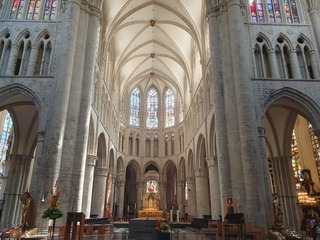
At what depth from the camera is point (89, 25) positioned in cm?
1970

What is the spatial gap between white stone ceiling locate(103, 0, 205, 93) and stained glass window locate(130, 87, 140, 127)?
168 centimetres

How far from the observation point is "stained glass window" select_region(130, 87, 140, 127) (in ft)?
135

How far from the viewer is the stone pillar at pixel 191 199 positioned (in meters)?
30.7

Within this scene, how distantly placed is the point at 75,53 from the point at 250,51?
11359mm

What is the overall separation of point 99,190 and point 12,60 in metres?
14.4

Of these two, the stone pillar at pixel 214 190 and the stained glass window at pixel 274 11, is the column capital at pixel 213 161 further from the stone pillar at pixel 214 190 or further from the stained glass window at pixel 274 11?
the stained glass window at pixel 274 11

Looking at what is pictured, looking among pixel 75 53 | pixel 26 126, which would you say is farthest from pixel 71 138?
pixel 26 126

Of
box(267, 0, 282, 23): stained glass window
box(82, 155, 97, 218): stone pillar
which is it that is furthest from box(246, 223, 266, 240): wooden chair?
box(267, 0, 282, 23): stained glass window

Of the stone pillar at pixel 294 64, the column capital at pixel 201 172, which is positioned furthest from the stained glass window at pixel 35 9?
the column capital at pixel 201 172

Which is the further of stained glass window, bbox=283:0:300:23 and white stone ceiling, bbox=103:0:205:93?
white stone ceiling, bbox=103:0:205:93

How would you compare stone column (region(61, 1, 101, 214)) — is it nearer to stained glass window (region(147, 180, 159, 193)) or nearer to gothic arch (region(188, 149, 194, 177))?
gothic arch (region(188, 149, 194, 177))

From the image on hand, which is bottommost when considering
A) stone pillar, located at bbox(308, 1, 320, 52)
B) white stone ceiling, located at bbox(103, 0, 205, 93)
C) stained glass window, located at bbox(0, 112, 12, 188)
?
stained glass window, located at bbox(0, 112, 12, 188)

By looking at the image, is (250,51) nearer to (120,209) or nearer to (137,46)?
(137,46)

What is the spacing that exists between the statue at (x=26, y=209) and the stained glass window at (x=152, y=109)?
28232 millimetres
